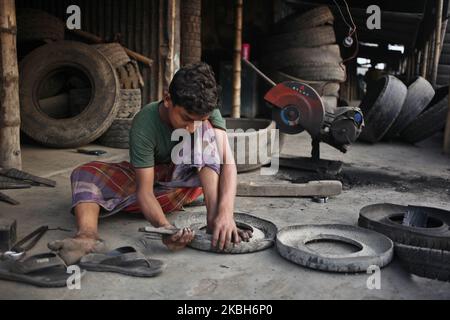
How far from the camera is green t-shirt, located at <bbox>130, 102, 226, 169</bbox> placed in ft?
8.69

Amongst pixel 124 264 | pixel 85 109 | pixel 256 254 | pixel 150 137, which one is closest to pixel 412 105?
pixel 85 109

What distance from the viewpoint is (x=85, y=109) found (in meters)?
5.88

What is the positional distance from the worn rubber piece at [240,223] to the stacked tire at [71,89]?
293 centimetres

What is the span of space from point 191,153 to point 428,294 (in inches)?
52.8

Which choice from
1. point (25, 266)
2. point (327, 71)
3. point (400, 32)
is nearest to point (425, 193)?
point (25, 266)

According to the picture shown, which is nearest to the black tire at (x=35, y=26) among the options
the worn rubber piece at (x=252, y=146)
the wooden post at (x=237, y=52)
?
the wooden post at (x=237, y=52)

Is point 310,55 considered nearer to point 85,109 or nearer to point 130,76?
point 130,76

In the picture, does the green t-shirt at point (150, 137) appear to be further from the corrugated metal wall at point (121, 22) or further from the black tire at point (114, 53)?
the corrugated metal wall at point (121, 22)

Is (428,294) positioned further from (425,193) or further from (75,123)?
(75,123)

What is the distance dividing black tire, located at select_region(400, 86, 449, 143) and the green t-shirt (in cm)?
457

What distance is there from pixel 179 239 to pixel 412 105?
5.02 metres

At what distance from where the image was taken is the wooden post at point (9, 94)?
4.18 m

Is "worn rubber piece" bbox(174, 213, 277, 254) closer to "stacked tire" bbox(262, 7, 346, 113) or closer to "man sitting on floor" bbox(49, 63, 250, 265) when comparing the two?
"man sitting on floor" bbox(49, 63, 250, 265)

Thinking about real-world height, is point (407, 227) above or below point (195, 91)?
below
